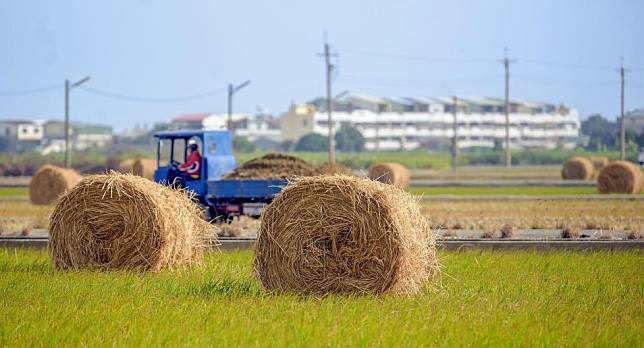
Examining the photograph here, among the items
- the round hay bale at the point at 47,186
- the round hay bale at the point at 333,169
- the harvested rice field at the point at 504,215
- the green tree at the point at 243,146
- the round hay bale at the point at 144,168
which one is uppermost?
the green tree at the point at 243,146

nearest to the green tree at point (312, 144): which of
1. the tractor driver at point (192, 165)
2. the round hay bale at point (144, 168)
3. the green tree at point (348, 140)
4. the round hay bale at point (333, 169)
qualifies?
the green tree at point (348, 140)

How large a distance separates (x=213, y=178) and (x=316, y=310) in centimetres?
1939

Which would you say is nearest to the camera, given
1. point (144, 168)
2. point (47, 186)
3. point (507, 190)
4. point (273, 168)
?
point (273, 168)

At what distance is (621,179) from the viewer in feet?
195

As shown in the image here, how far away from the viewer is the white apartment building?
18275 centimetres

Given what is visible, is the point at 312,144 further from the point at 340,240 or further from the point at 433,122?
the point at 340,240

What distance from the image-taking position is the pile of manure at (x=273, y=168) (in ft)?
117

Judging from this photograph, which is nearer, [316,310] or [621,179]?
[316,310]

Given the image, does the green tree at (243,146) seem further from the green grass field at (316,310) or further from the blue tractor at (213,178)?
→ the green grass field at (316,310)

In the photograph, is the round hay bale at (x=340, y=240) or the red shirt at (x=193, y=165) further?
the red shirt at (x=193, y=165)

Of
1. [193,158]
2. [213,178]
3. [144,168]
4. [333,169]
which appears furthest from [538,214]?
[144,168]

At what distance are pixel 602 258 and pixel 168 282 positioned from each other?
27.0 feet

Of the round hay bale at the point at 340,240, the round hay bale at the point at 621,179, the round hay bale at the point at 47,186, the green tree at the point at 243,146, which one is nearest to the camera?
the round hay bale at the point at 340,240

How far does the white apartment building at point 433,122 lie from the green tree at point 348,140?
9571 millimetres
